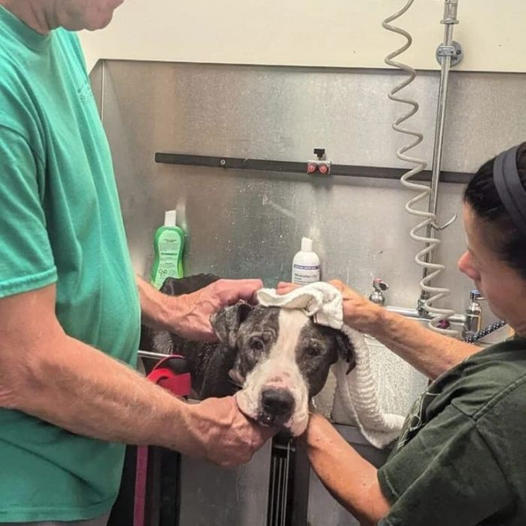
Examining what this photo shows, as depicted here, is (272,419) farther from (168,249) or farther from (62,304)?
(168,249)

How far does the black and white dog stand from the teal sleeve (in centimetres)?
45

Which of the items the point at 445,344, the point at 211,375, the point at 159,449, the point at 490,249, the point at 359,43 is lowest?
the point at 159,449

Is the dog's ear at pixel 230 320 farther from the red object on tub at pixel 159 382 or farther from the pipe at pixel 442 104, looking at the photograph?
the pipe at pixel 442 104

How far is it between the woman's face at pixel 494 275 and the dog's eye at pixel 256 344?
45 cm

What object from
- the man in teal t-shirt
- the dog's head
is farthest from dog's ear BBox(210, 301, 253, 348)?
the man in teal t-shirt

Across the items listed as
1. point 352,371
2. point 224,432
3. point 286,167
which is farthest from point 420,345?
point 286,167

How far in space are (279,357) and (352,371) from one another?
0.13m

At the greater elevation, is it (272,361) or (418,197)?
(418,197)

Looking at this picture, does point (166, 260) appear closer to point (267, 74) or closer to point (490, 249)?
point (267, 74)

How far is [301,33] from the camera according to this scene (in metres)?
1.70

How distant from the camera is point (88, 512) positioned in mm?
923

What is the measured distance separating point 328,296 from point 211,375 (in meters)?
0.33

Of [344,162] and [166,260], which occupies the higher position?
[344,162]

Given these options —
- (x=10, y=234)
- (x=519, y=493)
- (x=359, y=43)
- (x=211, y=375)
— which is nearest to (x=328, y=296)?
(x=211, y=375)
